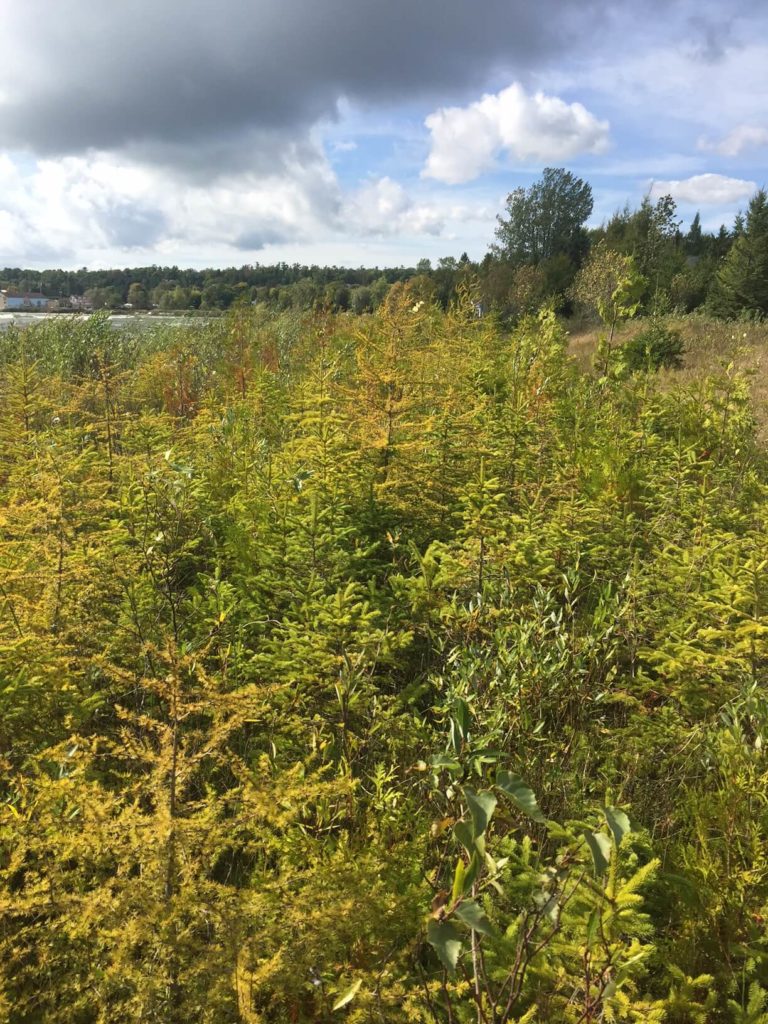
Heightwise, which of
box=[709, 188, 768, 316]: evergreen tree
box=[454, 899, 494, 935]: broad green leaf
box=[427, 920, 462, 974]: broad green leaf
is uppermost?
box=[709, 188, 768, 316]: evergreen tree

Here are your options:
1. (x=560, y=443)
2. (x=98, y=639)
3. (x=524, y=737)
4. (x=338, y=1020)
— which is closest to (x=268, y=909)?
(x=338, y=1020)

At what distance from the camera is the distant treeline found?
22656 mm

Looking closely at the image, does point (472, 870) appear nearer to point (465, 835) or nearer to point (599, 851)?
point (465, 835)

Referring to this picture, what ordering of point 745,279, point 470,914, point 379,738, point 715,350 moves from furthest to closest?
point 745,279
point 715,350
point 379,738
point 470,914

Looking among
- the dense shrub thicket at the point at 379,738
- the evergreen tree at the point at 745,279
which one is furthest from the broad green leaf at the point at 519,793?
the evergreen tree at the point at 745,279

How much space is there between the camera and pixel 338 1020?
163 centimetres

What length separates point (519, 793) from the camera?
2.90ft

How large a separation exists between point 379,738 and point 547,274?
3478 cm

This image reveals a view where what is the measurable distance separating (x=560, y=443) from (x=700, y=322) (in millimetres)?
21409

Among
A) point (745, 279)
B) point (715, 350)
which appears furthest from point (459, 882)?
point (745, 279)

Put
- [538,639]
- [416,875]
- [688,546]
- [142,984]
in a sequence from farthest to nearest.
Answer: [688,546] → [538,639] → [416,875] → [142,984]

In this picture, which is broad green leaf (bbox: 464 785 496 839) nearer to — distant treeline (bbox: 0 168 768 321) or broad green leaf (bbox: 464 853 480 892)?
broad green leaf (bbox: 464 853 480 892)

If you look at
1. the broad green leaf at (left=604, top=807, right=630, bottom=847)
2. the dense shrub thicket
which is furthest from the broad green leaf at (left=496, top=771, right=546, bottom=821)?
the broad green leaf at (left=604, top=807, right=630, bottom=847)

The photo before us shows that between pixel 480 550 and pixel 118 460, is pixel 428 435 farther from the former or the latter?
pixel 118 460
